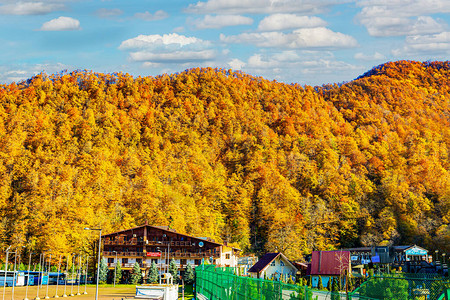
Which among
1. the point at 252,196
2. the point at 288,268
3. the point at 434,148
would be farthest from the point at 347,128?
the point at 288,268

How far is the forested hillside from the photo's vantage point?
4085 inches

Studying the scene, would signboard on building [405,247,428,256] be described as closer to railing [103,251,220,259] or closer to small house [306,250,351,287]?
small house [306,250,351,287]

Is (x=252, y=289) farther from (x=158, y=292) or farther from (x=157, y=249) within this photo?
(x=157, y=249)

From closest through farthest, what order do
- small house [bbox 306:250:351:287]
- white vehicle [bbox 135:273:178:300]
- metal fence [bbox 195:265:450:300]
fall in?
1. metal fence [bbox 195:265:450:300]
2. white vehicle [bbox 135:273:178:300]
3. small house [bbox 306:250:351:287]

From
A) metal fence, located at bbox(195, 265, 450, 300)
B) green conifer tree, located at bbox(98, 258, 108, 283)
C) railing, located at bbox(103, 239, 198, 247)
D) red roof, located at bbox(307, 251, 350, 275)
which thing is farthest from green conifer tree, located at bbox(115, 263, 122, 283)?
metal fence, located at bbox(195, 265, 450, 300)

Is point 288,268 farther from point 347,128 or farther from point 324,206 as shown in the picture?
point 347,128

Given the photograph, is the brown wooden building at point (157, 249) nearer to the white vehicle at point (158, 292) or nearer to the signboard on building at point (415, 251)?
the signboard on building at point (415, 251)

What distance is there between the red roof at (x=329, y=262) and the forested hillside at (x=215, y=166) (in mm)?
39390

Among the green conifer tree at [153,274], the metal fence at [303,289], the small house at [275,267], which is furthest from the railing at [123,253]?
the metal fence at [303,289]

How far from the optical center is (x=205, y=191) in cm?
12562

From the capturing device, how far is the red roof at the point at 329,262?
2152 inches

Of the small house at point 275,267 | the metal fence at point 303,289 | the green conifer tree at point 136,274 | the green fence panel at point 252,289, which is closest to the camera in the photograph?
the green fence panel at point 252,289

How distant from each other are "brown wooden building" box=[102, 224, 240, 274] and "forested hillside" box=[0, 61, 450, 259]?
7.02m

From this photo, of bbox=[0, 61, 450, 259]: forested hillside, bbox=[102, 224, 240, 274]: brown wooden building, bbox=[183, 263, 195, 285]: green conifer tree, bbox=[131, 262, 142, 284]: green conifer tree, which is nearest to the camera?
bbox=[183, 263, 195, 285]: green conifer tree
